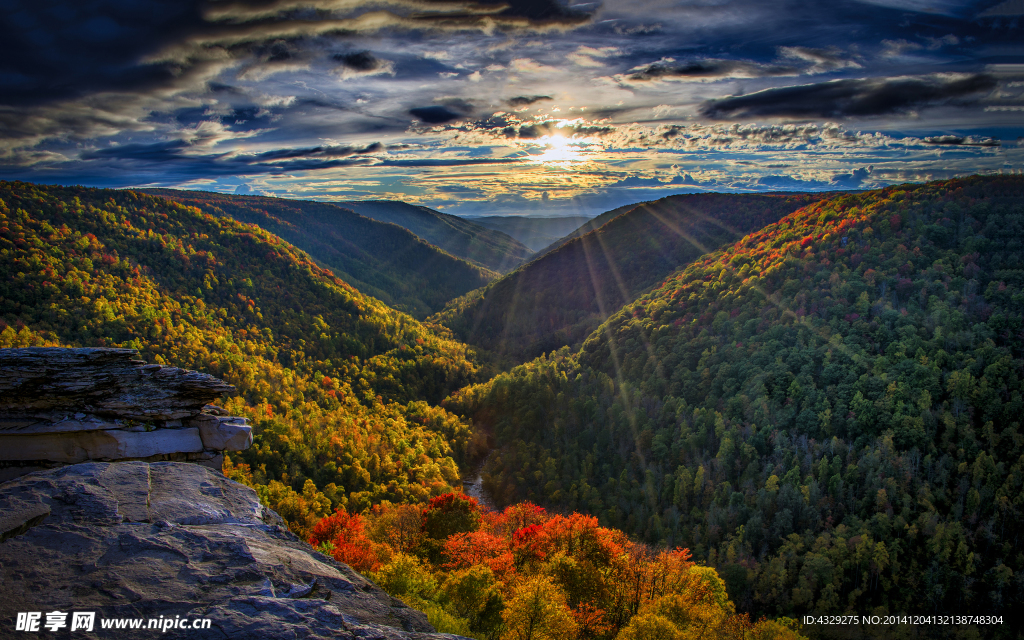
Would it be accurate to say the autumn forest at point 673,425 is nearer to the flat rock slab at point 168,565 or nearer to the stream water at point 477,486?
the stream water at point 477,486

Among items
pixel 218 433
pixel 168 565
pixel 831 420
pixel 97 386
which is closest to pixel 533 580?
pixel 218 433

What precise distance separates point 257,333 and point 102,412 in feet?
462

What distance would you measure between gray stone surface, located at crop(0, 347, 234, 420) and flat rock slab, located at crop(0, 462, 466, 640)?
180 inches

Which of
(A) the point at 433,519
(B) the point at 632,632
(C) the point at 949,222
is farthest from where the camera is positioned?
(C) the point at 949,222

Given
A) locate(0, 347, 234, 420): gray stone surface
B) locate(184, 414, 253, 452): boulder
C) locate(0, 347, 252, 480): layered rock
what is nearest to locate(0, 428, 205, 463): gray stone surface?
locate(0, 347, 252, 480): layered rock

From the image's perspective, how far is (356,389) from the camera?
150m

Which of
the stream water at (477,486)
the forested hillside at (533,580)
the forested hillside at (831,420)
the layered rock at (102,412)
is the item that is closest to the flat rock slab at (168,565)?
the layered rock at (102,412)

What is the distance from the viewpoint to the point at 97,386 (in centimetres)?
2362

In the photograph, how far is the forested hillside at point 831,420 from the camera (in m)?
82.7

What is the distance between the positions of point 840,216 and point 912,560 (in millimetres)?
112069

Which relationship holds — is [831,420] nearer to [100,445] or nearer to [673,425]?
[673,425]

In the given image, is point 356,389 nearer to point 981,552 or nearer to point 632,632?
point 632,632

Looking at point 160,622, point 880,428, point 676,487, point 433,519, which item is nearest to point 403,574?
point 433,519

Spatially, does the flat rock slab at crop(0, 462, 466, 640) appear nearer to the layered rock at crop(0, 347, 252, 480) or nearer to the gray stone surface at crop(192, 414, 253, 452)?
the layered rock at crop(0, 347, 252, 480)
